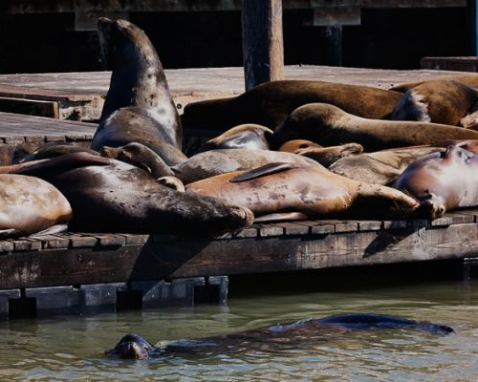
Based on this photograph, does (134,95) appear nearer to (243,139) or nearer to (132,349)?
(243,139)

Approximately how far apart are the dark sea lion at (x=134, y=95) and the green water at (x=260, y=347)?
2131mm

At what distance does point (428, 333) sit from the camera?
6.81 m

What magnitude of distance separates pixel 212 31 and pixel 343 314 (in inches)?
592

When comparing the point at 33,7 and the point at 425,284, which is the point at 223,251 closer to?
the point at 425,284

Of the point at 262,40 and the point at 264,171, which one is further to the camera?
the point at 262,40

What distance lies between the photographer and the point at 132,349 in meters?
6.30

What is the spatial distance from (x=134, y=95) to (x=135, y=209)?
2.92 m

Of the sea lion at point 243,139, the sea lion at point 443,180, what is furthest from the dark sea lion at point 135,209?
the sea lion at point 243,139

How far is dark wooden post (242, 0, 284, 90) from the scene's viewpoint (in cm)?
1172

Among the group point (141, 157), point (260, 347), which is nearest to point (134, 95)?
point (141, 157)

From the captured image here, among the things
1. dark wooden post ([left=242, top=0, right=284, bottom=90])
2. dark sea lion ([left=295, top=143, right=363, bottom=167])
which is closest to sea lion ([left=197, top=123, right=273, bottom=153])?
dark sea lion ([left=295, top=143, right=363, bottom=167])

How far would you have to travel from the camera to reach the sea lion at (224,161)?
28.4ft

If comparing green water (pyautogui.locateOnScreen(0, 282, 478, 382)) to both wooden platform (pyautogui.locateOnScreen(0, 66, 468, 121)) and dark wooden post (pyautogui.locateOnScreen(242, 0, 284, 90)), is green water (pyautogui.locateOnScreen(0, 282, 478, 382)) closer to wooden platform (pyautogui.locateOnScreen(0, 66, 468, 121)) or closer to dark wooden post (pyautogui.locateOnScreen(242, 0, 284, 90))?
dark wooden post (pyautogui.locateOnScreen(242, 0, 284, 90))

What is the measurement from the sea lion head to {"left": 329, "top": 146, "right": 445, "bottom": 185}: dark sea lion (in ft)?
8.50
